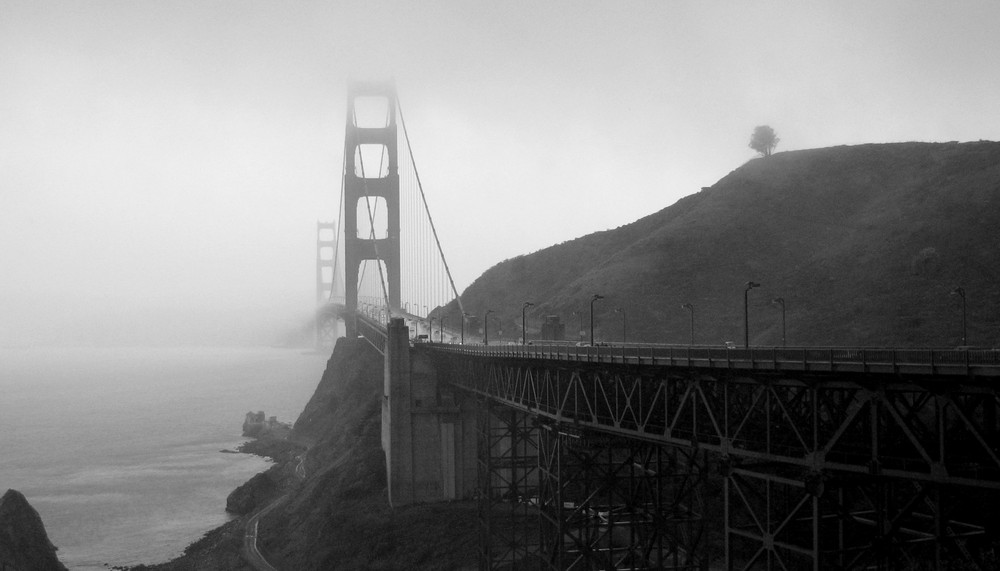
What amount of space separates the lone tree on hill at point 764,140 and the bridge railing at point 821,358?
114562mm

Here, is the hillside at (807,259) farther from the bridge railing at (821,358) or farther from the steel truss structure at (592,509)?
the bridge railing at (821,358)

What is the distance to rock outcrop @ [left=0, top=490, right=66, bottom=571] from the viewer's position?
167ft

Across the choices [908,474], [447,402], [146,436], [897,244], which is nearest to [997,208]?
[897,244]

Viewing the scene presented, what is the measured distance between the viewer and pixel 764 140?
140 meters

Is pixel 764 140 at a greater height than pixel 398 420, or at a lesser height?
greater

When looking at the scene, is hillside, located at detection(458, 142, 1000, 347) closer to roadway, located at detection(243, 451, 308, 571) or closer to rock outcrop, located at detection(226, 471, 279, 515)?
rock outcrop, located at detection(226, 471, 279, 515)

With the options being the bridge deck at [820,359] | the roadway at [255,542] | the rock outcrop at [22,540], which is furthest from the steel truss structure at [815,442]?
the rock outcrop at [22,540]

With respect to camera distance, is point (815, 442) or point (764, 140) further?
point (764, 140)

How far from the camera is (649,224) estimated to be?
396ft

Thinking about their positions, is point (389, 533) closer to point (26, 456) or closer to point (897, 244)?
point (897, 244)

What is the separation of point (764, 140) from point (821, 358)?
406ft

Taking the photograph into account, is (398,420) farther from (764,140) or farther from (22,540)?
(764,140)

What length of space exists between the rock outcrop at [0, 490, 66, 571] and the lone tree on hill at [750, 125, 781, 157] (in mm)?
112510

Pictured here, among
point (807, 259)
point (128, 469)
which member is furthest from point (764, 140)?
point (128, 469)
